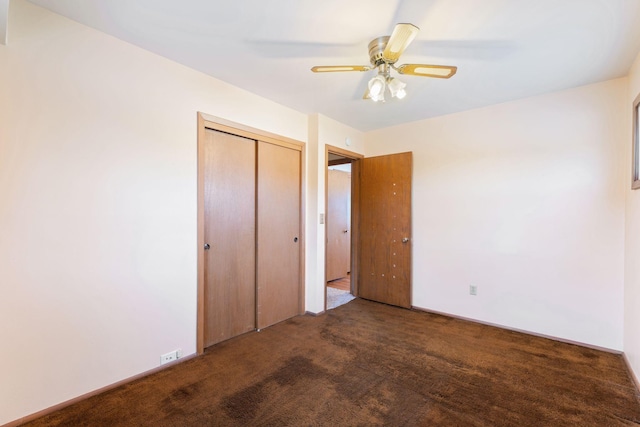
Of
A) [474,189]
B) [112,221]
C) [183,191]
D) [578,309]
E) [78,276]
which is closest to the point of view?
[78,276]

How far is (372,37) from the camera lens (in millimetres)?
1952

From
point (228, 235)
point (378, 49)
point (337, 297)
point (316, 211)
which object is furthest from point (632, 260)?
point (228, 235)

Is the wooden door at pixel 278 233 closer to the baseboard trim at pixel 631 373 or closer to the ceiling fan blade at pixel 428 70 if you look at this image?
the ceiling fan blade at pixel 428 70

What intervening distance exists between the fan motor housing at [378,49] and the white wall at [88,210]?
4.94ft

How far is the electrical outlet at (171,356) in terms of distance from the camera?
2252mm

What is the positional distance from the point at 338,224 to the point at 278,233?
2402mm

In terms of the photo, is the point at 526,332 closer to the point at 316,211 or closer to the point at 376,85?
the point at 316,211

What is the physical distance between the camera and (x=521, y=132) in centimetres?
299

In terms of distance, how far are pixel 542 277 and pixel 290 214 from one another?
107 inches

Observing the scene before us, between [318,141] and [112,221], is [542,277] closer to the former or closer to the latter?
[318,141]

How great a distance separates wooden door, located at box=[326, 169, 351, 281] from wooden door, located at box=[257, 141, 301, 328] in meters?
1.79

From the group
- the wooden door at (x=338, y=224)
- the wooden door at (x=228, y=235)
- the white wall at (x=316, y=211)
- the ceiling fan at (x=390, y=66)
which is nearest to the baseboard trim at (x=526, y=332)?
the white wall at (x=316, y=211)

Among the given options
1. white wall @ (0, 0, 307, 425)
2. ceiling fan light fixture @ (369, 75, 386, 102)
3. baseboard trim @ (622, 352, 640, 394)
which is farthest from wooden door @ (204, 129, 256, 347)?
baseboard trim @ (622, 352, 640, 394)

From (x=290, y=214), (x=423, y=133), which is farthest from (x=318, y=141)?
(x=423, y=133)
